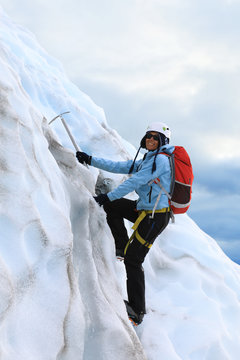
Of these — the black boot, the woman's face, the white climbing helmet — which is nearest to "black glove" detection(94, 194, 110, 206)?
the woman's face

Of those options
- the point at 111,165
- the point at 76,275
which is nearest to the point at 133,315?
the point at 76,275

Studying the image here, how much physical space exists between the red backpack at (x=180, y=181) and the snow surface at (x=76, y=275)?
108cm

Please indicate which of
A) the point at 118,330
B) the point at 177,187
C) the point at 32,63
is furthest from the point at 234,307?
the point at 32,63

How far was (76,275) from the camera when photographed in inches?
171

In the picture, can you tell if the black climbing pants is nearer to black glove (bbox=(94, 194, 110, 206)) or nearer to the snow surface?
the snow surface

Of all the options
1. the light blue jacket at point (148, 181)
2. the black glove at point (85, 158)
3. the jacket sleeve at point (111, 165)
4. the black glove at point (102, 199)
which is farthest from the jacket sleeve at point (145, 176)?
the black glove at point (85, 158)

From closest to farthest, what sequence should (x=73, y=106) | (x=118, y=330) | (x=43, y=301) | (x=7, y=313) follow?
(x=7, y=313) → (x=43, y=301) → (x=118, y=330) → (x=73, y=106)

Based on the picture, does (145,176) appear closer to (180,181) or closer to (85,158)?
(180,181)

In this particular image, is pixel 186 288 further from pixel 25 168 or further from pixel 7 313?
pixel 7 313

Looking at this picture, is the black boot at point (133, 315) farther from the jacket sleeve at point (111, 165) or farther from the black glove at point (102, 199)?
the jacket sleeve at point (111, 165)

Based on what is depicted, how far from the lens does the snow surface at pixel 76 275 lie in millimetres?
3443

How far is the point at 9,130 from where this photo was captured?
15.0 feet

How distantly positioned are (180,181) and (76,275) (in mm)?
1837

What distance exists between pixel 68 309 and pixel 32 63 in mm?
8989
